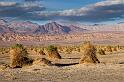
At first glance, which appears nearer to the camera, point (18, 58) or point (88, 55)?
point (18, 58)

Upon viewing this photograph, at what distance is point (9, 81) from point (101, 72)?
26.6 feet

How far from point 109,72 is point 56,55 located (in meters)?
22.8

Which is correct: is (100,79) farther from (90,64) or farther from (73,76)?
(90,64)

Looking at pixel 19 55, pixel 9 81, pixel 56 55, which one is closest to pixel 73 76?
pixel 9 81

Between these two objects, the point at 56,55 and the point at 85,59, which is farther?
the point at 56,55

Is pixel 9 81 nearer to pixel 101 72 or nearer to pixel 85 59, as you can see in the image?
pixel 101 72

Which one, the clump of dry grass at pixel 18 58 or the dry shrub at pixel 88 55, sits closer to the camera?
the clump of dry grass at pixel 18 58

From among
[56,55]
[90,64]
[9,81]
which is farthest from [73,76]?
[56,55]

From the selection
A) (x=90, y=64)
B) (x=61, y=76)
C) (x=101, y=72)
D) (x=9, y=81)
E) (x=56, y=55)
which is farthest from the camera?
(x=56, y=55)

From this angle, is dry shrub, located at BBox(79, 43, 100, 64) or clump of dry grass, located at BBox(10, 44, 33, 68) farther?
dry shrub, located at BBox(79, 43, 100, 64)

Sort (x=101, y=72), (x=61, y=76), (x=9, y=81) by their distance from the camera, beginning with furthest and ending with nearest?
(x=101, y=72), (x=61, y=76), (x=9, y=81)

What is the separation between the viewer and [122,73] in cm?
2861

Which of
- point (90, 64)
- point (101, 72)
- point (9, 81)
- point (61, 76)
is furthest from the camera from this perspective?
point (90, 64)

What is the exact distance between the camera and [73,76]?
2694 cm
